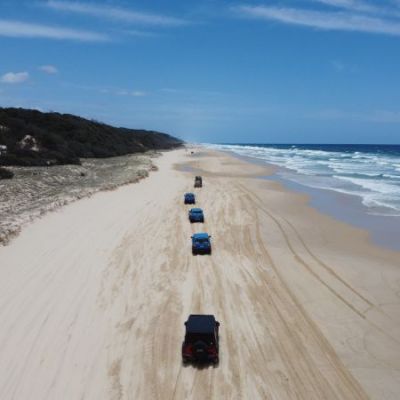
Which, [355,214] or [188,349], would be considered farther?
[355,214]

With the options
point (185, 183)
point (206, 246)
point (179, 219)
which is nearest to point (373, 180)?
point (185, 183)

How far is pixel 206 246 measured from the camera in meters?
25.0

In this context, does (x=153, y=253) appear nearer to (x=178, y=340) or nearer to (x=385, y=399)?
(x=178, y=340)

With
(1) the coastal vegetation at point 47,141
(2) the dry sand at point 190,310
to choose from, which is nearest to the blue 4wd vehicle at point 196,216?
(2) the dry sand at point 190,310

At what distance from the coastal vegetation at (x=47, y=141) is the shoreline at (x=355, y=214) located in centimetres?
3405

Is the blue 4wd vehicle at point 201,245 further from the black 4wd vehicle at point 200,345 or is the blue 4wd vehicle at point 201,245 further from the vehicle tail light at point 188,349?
the vehicle tail light at point 188,349

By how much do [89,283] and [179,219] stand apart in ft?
47.2

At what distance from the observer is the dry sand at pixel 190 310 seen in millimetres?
13281

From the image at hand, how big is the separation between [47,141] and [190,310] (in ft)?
184

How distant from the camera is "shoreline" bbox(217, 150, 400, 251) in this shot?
29.9 metres

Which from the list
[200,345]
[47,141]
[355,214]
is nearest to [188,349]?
[200,345]

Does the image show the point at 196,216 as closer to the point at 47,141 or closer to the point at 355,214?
the point at 355,214

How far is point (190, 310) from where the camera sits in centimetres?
1806

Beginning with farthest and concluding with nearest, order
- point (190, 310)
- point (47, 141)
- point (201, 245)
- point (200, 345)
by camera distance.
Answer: point (47, 141) < point (201, 245) < point (190, 310) < point (200, 345)
